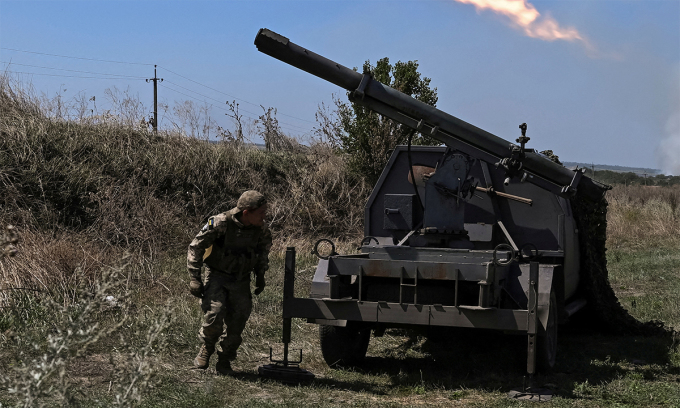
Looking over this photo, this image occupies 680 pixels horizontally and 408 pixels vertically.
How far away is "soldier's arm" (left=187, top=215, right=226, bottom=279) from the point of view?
259 inches

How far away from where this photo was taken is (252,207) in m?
6.55

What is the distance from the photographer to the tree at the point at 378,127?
54.0ft

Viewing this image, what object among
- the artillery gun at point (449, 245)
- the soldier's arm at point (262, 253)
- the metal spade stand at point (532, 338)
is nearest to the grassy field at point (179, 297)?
the metal spade stand at point (532, 338)

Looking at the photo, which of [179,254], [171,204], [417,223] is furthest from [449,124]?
[171,204]

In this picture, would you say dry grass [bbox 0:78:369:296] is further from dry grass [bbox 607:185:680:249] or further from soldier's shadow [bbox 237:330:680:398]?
dry grass [bbox 607:185:680:249]

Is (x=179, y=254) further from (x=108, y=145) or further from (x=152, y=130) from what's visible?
(x=152, y=130)

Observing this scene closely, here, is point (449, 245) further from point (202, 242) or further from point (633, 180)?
point (633, 180)

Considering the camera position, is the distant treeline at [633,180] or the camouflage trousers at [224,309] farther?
the distant treeline at [633,180]

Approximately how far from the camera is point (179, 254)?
12.7 metres

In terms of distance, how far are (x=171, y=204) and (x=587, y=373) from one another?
9.30m

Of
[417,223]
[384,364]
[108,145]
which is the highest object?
[108,145]

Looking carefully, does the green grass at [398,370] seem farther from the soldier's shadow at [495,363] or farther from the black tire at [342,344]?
the black tire at [342,344]

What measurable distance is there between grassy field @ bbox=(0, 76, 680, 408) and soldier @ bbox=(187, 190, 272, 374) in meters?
0.32

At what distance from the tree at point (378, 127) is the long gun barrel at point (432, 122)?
28.4 ft
